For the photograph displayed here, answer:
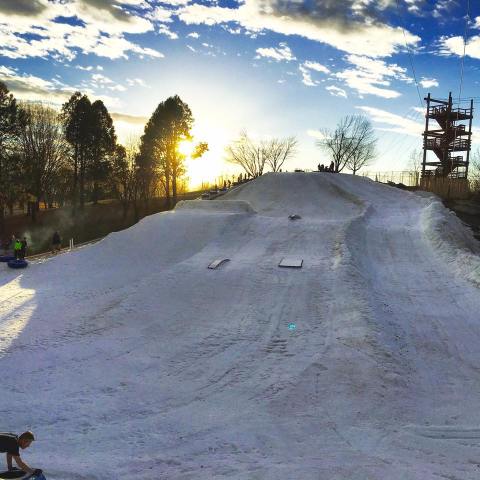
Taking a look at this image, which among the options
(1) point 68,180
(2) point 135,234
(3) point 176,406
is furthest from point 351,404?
(1) point 68,180

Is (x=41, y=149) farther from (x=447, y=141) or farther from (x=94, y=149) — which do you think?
(x=447, y=141)

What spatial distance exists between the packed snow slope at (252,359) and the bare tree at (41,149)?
2481 centimetres

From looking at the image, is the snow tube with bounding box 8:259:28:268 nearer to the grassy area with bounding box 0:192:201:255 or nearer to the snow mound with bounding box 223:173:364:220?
the grassy area with bounding box 0:192:201:255

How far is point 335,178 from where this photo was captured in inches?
1585

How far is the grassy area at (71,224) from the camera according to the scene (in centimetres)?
3996

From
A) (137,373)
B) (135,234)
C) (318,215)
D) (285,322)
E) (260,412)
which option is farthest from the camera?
(318,215)

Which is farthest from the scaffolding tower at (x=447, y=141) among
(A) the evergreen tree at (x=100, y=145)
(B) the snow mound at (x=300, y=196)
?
(A) the evergreen tree at (x=100, y=145)

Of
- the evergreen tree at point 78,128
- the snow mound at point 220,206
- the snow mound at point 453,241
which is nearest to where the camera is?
the snow mound at point 453,241

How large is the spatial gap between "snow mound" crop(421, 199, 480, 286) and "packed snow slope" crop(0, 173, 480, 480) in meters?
0.11

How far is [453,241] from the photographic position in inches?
798

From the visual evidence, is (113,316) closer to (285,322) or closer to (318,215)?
(285,322)

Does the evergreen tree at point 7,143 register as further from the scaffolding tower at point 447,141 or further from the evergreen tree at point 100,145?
the scaffolding tower at point 447,141

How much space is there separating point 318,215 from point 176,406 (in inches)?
848

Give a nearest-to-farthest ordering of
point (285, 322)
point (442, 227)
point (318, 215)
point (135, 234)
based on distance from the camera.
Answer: point (285, 322), point (442, 227), point (135, 234), point (318, 215)
